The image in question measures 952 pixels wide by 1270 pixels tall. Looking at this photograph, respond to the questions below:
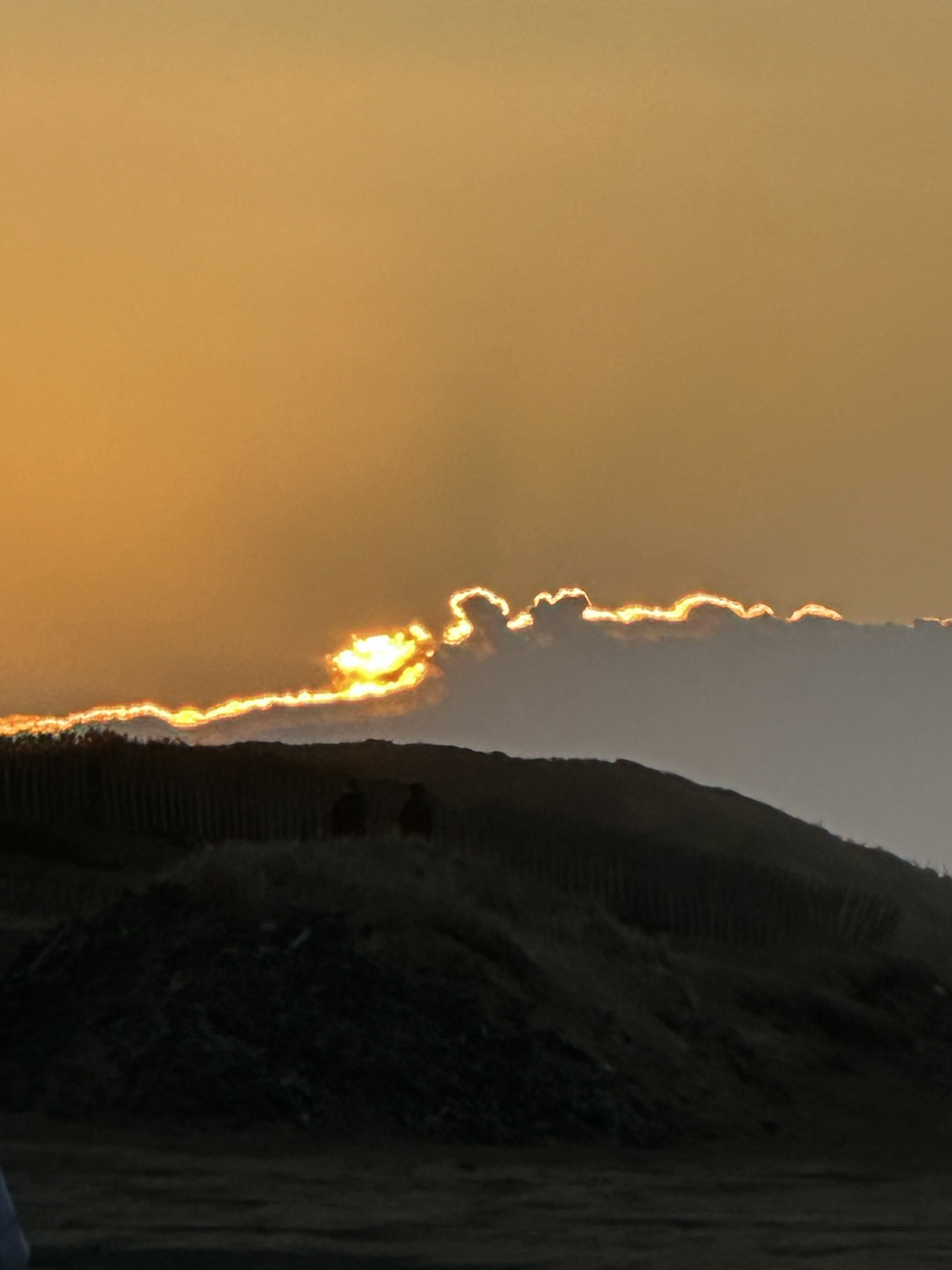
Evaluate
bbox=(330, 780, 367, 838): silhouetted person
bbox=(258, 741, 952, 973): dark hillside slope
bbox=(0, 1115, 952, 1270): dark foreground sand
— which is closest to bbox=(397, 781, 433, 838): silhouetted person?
bbox=(330, 780, 367, 838): silhouetted person

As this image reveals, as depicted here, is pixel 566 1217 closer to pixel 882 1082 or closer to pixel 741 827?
pixel 882 1082

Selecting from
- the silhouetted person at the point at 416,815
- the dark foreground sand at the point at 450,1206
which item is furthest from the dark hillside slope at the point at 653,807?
the dark foreground sand at the point at 450,1206

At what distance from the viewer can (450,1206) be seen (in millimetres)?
18484

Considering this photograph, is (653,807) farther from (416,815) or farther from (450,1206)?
(450,1206)

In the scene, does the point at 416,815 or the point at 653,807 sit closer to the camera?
the point at 416,815

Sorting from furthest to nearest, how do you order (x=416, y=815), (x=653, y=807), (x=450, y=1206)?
(x=653, y=807)
(x=416, y=815)
(x=450, y=1206)

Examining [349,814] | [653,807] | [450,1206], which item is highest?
[653,807]

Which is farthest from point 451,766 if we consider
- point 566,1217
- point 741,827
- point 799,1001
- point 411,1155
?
point 566,1217

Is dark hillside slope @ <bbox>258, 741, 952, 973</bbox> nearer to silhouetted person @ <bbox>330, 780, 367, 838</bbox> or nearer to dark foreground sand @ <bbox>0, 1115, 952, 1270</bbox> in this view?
silhouetted person @ <bbox>330, 780, 367, 838</bbox>

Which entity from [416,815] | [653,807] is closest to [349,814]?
[416,815]

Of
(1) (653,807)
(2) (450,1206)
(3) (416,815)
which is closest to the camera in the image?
(2) (450,1206)

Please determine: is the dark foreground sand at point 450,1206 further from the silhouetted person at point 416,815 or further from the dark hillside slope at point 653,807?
the dark hillside slope at point 653,807

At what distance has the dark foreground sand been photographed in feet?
52.6

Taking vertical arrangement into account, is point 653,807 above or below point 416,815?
above
